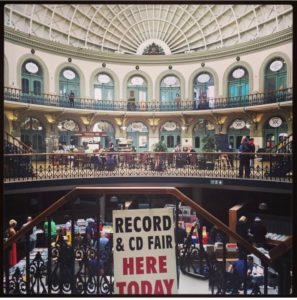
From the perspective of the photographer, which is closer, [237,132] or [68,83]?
[237,132]

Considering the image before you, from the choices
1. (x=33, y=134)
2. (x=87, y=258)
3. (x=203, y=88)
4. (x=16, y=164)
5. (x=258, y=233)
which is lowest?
(x=258, y=233)

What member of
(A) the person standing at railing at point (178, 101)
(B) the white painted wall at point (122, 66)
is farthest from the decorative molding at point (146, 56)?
(A) the person standing at railing at point (178, 101)

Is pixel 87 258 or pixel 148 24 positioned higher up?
pixel 148 24

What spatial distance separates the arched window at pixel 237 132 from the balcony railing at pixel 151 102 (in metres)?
1.03

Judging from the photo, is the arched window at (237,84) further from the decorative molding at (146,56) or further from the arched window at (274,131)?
the arched window at (274,131)

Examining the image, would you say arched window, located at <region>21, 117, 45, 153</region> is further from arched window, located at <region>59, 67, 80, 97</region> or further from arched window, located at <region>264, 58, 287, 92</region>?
arched window, located at <region>264, 58, 287, 92</region>

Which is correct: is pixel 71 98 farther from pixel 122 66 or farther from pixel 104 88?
pixel 122 66

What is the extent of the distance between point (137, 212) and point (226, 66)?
1477 centimetres

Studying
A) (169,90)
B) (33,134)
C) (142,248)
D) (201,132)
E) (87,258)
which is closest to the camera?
(142,248)

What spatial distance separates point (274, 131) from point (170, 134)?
5.86 m

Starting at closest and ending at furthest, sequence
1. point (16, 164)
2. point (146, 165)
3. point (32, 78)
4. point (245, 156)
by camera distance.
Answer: point (16, 164) → point (245, 156) → point (146, 165) → point (32, 78)

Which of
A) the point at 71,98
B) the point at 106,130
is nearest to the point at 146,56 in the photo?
the point at 106,130

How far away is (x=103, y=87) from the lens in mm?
17891

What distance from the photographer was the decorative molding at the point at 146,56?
14484mm
